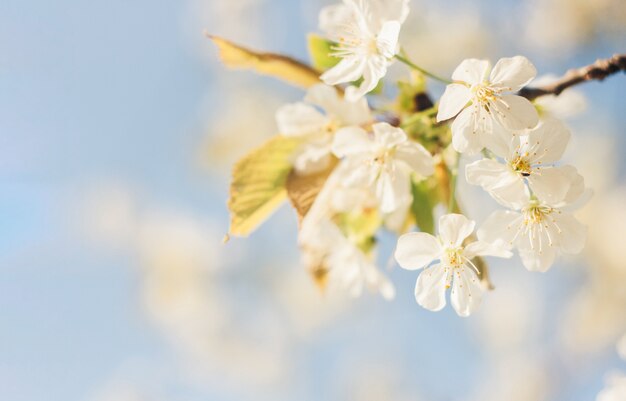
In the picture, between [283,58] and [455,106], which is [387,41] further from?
[283,58]

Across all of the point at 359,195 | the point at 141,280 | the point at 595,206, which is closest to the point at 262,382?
the point at 141,280

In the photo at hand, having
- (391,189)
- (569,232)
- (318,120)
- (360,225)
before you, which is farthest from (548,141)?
(360,225)

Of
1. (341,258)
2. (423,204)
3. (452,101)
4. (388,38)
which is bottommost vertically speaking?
(341,258)

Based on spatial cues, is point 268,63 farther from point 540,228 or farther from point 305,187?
point 540,228

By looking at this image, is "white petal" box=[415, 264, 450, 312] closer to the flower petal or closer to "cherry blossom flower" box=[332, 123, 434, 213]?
"cherry blossom flower" box=[332, 123, 434, 213]

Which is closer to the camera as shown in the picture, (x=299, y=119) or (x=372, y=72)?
(x=372, y=72)

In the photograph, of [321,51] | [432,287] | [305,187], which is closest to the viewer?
[432,287]
